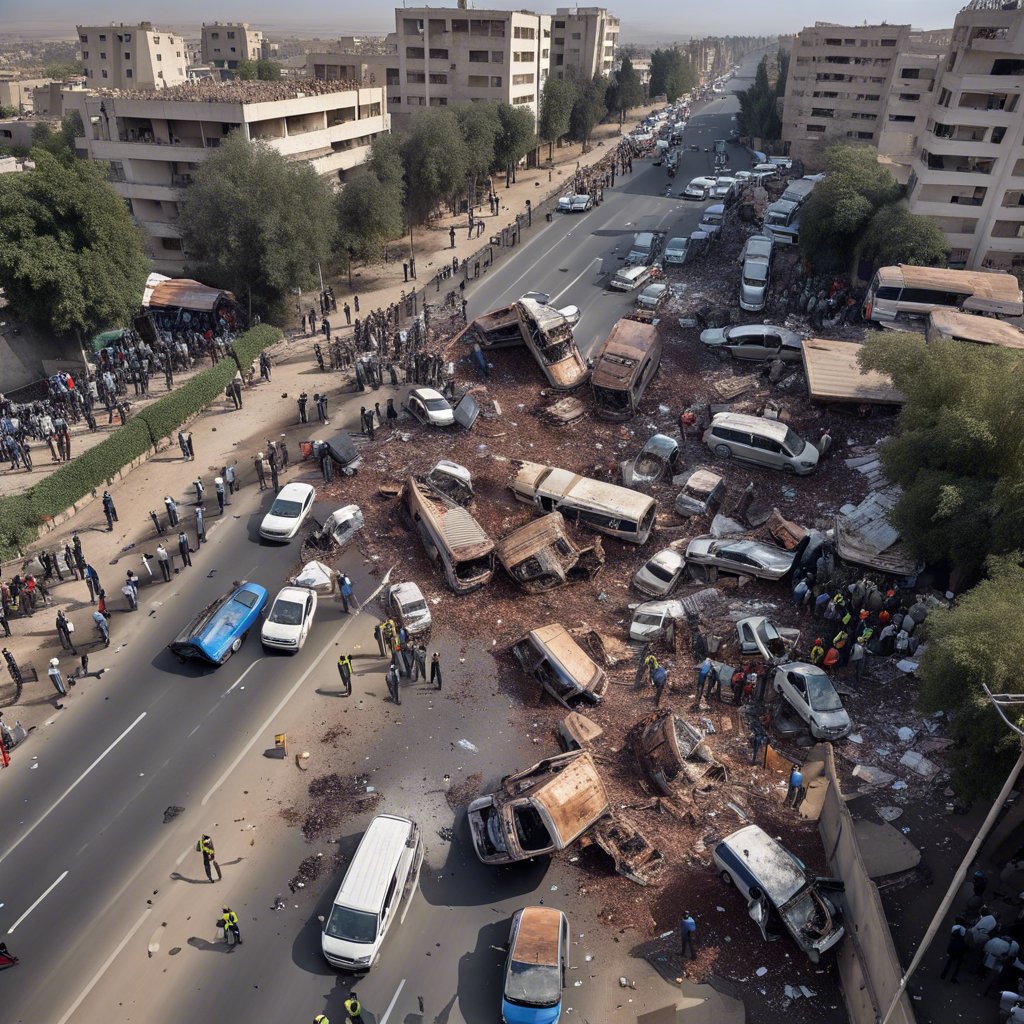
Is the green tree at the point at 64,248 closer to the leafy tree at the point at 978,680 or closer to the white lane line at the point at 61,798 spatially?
the white lane line at the point at 61,798

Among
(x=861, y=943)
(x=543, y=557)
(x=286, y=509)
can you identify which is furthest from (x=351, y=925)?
(x=286, y=509)

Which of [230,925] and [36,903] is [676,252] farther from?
[36,903]

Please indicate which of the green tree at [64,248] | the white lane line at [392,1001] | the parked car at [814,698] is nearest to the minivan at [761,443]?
the parked car at [814,698]

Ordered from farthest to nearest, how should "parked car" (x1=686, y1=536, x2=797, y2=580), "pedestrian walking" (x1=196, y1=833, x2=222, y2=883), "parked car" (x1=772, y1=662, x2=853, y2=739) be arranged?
"parked car" (x1=686, y1=536, x2=797, y2=580)
"parked car" (x1=772, y1=662, x2=853, y2=739)
"pedestrian walking" (x1=196, y1=833, x2=222, y2=883)

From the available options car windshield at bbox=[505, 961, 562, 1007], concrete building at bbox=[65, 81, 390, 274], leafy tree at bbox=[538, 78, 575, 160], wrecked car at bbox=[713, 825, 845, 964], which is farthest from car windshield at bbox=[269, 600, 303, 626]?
leafy tree at bbox=[538, 78, 575, 160]

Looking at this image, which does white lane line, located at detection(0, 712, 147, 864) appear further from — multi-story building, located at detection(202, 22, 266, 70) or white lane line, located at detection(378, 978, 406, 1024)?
multi-story building, located at detection(202, 22, 266, 70)

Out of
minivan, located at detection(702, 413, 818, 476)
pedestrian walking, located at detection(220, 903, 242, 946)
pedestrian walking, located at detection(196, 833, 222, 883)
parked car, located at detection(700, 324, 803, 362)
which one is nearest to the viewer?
pedestrian walking, located at detection(220, 903, 242, 946)
